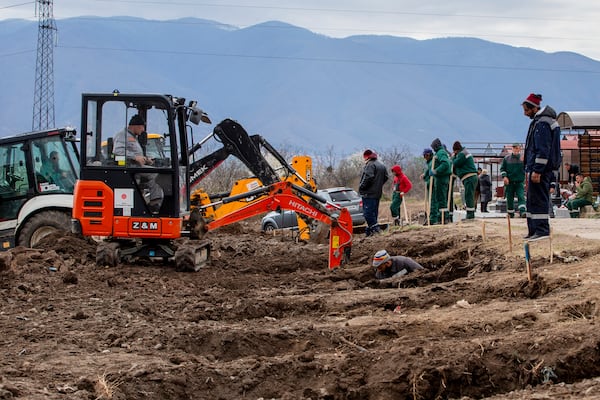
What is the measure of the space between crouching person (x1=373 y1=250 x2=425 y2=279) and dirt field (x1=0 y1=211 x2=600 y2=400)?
0.33 meters

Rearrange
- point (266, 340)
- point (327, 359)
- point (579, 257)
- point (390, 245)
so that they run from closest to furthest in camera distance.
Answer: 1. point (327, 359)
2. point (266, 340)
3. point (579, 257)
4. point (390, 245)

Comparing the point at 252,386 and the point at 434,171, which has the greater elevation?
the point at 434,171

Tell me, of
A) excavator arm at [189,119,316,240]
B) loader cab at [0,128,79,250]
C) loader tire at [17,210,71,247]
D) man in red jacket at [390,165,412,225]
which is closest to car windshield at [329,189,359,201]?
man in red jacket at [390,165,412,225]

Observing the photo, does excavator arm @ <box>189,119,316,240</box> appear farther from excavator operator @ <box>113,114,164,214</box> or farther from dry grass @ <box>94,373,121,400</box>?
dry grass @ <box>94,373,121,400</box>

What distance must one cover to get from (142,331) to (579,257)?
5.82m

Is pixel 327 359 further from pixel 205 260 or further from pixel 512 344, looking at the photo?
pixel 205 260

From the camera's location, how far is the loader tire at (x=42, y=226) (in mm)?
17312

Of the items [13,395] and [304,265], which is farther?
[304,265]

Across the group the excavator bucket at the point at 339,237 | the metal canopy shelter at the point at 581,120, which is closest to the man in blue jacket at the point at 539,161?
the excavator bucket at the point at 339,237

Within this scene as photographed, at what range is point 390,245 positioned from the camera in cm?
1767

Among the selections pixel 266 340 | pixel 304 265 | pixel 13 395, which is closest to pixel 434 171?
pixel 304 265

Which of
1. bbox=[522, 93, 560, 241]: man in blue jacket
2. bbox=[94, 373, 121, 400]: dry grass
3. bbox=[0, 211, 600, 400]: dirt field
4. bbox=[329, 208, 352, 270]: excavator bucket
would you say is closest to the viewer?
bbox=[94, 373, 121, 400]: dry grass

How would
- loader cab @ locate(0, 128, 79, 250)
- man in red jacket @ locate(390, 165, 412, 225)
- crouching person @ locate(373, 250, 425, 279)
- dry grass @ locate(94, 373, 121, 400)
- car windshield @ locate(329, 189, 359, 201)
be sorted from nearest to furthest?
dry grass @ locate(94, 373, 121, 400), crouching person @ locate(373, 250, 425, 279), loader cab @ locate(0, 128, 79, 250), man in red jacket @ locate(390, 165, 412, 225), car windshield @ locate(329, 189, 359, 201)

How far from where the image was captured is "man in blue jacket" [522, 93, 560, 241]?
1246 centimetres
